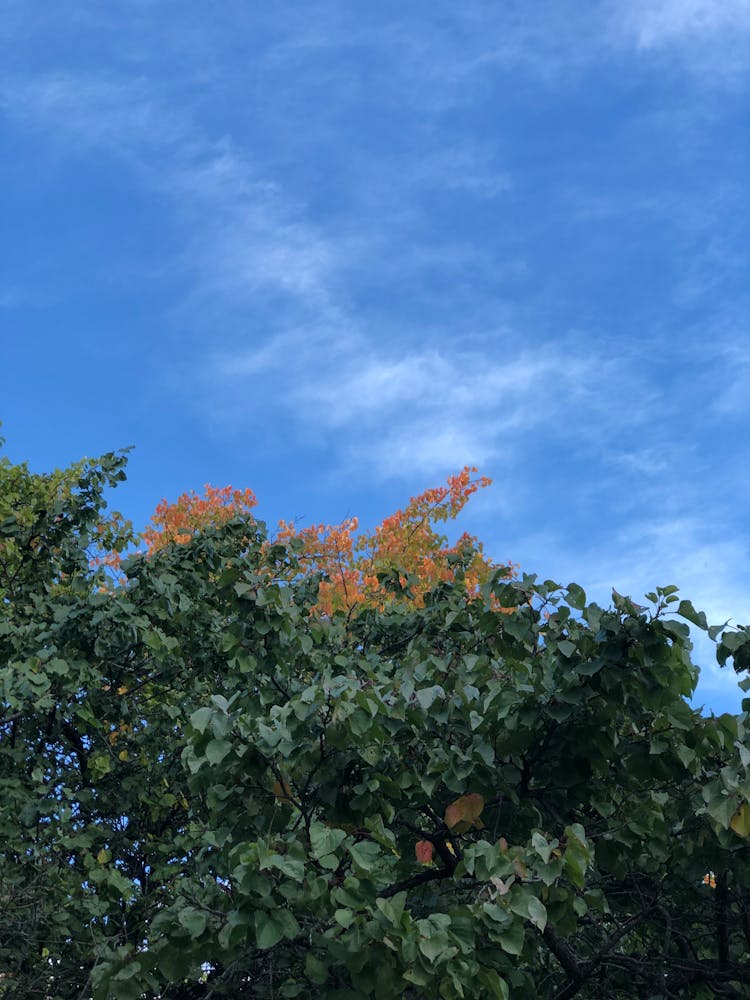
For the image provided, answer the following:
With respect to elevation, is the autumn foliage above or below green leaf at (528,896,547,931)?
above

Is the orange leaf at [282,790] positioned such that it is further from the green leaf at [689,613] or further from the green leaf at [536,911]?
the green leaf at [689,613]

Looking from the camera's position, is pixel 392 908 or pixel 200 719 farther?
pixel 200 719

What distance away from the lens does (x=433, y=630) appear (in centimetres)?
842

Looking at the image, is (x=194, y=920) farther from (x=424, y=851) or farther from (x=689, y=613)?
(x=689, y=613)

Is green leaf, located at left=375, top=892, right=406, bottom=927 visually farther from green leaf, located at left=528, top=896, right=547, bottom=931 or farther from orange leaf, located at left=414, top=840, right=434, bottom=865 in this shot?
orange leaf, located at left=414, top=840, right=434, bottom=865

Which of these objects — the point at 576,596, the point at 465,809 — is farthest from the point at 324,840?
the point at 576,596

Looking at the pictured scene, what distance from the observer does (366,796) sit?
530 cm

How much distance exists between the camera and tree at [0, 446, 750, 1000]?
15.1 feet

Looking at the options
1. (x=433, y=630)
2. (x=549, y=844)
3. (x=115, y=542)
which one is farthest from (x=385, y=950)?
(x=115, y=542)

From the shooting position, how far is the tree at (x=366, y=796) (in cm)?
460

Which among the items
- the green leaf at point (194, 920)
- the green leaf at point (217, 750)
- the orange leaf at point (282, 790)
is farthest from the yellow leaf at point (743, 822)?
the green leaf at point (194, 920)

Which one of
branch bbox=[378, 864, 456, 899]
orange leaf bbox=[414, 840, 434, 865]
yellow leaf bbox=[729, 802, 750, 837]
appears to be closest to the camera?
yellow leaf bbox=[729, 802, 750, 837]

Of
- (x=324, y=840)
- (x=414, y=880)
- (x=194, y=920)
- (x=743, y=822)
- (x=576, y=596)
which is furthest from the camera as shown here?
(x=414, y=880)

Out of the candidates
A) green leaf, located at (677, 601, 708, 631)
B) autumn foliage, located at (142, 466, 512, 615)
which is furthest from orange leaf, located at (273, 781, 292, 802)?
autumn foliage, located at (142, 466, 512, 615)
